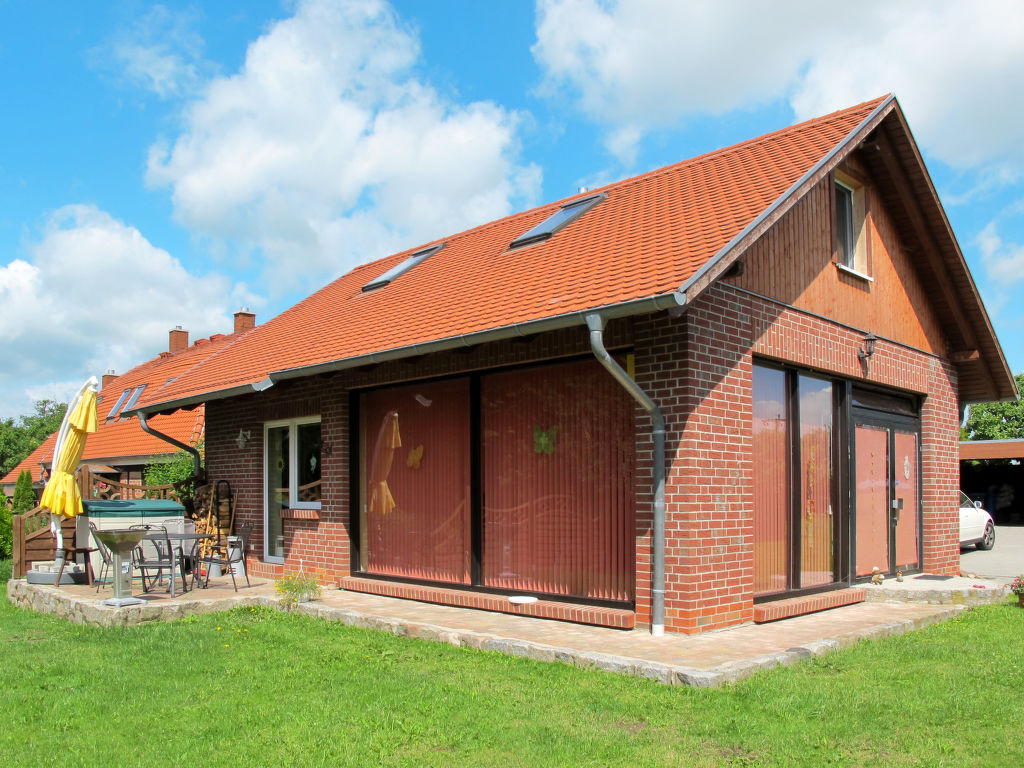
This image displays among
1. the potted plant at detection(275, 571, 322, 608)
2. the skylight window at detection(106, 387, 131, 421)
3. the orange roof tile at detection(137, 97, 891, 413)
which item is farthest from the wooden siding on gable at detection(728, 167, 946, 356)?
the skylight window at detection(106, 387, 131, 421)

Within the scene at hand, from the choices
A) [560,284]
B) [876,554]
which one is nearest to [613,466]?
[560,284]

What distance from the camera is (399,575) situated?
1054cm

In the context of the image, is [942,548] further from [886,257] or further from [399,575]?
[399,575]

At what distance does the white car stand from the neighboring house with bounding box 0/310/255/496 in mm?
17188

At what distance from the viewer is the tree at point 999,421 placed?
49.0 meters

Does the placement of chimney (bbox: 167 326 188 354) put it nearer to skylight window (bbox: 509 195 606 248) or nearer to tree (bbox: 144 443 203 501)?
tree (bbox: 144 443 203 501)

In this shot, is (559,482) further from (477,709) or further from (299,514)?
(299,514)

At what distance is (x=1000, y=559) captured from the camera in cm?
1725

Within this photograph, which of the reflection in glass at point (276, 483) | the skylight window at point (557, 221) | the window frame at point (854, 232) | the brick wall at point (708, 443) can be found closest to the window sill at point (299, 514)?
the reflection in glass at point (276, 483)

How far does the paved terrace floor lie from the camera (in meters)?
6.42

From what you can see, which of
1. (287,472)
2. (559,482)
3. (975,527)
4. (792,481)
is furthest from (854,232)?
(975,527)

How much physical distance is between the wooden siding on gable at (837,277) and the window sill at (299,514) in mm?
6267

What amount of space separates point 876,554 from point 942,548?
1.93 m

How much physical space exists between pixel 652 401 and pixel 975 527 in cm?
1551
